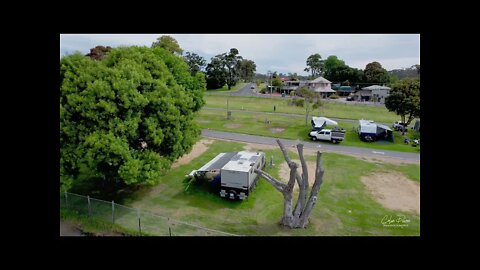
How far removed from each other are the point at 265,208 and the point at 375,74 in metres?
66.8

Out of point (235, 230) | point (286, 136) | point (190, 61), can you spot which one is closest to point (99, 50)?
point (190, 61)

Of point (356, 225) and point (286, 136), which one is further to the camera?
point (286, 136)

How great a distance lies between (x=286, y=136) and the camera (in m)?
29.0

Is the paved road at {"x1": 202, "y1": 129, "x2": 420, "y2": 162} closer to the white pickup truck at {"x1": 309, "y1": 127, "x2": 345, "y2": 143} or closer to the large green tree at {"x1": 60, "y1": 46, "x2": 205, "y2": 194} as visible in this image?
the white pickup truck at {"x1": 309, "y1": 127, "x2": 345, "y2": 143}

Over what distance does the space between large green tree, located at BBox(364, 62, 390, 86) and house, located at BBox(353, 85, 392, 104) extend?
809 centimetres

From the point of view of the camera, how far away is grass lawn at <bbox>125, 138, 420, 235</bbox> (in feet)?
40.3

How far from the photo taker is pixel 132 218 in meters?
12.2

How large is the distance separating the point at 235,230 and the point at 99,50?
43.6 m

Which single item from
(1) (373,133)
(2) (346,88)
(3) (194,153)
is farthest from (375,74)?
(3) (194,153)

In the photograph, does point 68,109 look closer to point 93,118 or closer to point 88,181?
point 93,118

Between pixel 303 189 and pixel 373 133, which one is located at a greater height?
pixel 373 133

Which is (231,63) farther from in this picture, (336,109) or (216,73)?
(336,109)

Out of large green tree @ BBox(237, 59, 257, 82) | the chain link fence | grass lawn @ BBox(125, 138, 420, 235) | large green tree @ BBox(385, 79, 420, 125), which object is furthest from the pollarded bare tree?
large green tree @ BBox(237, 59, 257, 82)

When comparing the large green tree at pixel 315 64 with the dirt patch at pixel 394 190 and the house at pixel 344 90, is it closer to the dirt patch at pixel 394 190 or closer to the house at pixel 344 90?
the house at pixel 344 90
